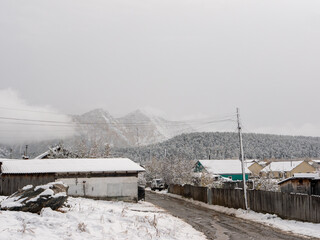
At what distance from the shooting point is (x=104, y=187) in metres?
38.2

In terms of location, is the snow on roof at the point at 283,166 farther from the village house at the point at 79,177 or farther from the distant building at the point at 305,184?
the village house at the point at 79,177

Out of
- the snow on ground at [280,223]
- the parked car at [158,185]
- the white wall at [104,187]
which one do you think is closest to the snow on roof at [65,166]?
the white wall at [104,187]

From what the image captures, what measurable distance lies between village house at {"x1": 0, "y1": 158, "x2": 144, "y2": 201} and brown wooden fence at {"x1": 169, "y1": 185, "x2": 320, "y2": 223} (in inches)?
367

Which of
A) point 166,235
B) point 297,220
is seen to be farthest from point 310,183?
point 166,235

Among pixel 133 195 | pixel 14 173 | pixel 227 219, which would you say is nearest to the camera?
pixel 227 219

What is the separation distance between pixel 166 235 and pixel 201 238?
112 inches

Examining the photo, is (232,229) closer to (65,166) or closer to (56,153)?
(65,166)

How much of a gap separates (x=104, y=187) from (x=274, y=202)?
64.4 feet

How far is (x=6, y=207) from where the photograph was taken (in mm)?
15328

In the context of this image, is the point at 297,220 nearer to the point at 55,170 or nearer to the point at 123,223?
the point at 123,223

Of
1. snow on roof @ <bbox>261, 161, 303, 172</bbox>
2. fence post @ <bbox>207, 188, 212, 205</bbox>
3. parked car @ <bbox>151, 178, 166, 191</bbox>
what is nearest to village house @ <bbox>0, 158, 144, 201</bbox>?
fence post @ <bbox>207, 188, 212, 205</bbox>

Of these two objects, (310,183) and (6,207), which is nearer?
(6,207)

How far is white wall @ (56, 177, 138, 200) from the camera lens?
122ft

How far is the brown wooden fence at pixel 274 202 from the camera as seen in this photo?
72.8 feet
